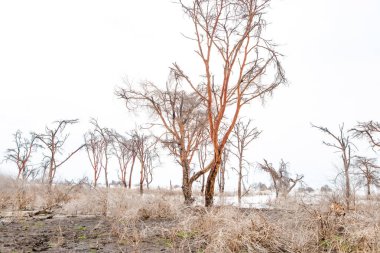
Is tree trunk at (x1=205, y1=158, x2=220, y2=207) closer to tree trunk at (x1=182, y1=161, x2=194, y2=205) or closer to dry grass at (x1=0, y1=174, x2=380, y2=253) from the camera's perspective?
tree trunk at (x1=182, y1=161, x2=194, y2=205)

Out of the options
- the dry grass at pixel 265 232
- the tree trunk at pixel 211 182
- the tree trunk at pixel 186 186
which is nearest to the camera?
the dry grass at pixel 265 232

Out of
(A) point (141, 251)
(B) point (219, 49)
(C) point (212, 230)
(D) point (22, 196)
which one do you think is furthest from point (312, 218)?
(D) point (22, 196)

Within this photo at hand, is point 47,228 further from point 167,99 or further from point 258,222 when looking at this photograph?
point 167,99

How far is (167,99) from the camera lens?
16.0 m

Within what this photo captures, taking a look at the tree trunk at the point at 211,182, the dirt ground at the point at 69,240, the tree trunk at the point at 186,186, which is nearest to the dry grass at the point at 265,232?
the dirt ground at the point at 69,240

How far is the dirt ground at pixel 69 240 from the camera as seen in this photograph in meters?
5.20

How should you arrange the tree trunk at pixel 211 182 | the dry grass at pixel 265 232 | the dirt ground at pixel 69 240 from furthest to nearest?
the tree trunk at pixel 211 182 < the dirt ground at pixel 69 240 < the dry grass at pixel 265 232

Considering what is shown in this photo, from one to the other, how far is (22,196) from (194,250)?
9.87 metres

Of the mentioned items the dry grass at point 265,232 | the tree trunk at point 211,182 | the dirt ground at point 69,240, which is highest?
the tree trunk at point 211,182

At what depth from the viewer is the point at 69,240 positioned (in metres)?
5.95

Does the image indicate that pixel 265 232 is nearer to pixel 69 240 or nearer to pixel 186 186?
pixel 69 240

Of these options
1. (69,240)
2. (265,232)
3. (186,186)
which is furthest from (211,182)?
(69,240)

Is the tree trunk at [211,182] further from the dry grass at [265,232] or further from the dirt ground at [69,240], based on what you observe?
the dirt ground at [69,240]

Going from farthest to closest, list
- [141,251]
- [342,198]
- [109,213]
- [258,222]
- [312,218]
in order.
Result: [109,213]
[342,198]
[312,218]
[258,222]
[141,251]
